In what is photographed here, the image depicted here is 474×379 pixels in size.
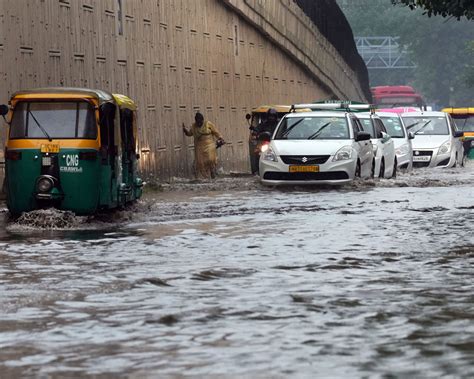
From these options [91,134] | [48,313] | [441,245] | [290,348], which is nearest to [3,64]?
[91,134]

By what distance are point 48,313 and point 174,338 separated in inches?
60.9

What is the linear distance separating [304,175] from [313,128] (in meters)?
1.88

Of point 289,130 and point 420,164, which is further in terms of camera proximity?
point 420,164

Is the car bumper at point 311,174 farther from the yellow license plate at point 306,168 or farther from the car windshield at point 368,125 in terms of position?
the car windshield at point 368,125

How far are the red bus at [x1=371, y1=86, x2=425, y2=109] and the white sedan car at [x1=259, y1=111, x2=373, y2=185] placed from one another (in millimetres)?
58328

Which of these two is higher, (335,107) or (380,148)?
(335,107)

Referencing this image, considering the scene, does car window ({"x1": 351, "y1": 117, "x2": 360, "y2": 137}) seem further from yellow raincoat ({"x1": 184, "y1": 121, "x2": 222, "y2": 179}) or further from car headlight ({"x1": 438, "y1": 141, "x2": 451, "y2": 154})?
car headlight ({"x1": 438, "y1": 141, "x2": 451, "y2": 154})

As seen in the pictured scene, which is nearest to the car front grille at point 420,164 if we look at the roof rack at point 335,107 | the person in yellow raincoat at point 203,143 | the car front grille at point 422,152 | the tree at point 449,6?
the car front grille at point 422,152

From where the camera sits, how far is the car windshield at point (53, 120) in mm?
18688

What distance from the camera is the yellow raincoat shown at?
33.7 meters

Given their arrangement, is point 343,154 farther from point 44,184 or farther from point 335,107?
point 44,184

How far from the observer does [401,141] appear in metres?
36.2

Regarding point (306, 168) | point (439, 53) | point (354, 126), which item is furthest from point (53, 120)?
point (439, 53)

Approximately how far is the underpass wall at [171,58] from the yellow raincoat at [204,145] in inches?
24.6
